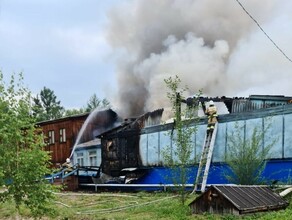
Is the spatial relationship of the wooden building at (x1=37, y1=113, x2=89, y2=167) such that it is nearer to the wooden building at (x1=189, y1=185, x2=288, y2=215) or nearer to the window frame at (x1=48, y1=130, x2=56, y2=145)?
the window frame at (x1=48, y1=130, x2=56, y2=145)

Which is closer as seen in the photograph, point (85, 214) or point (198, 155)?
point (85, 214)

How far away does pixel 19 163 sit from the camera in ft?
38.4

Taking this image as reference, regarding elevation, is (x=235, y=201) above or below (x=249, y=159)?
below

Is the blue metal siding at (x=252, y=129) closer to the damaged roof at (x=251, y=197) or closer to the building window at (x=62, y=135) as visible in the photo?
the damaged roof at (x=251, y=197)

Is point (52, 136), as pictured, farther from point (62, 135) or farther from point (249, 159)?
point (249, 159)

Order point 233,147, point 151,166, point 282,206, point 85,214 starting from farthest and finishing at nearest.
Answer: point 151,166
point 233,147
point 85,214
point 282,206

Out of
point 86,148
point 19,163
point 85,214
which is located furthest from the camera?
point 86,148

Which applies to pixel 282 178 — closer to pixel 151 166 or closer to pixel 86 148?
pixel 151 166

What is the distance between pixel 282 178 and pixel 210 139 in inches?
157

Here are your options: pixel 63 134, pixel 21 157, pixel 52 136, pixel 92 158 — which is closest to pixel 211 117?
pixel 21 157

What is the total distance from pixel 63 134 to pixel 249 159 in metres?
21.9

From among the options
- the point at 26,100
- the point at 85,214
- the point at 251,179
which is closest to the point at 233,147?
the point at 251,179

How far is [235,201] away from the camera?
12.8 m

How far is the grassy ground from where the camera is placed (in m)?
13.3
